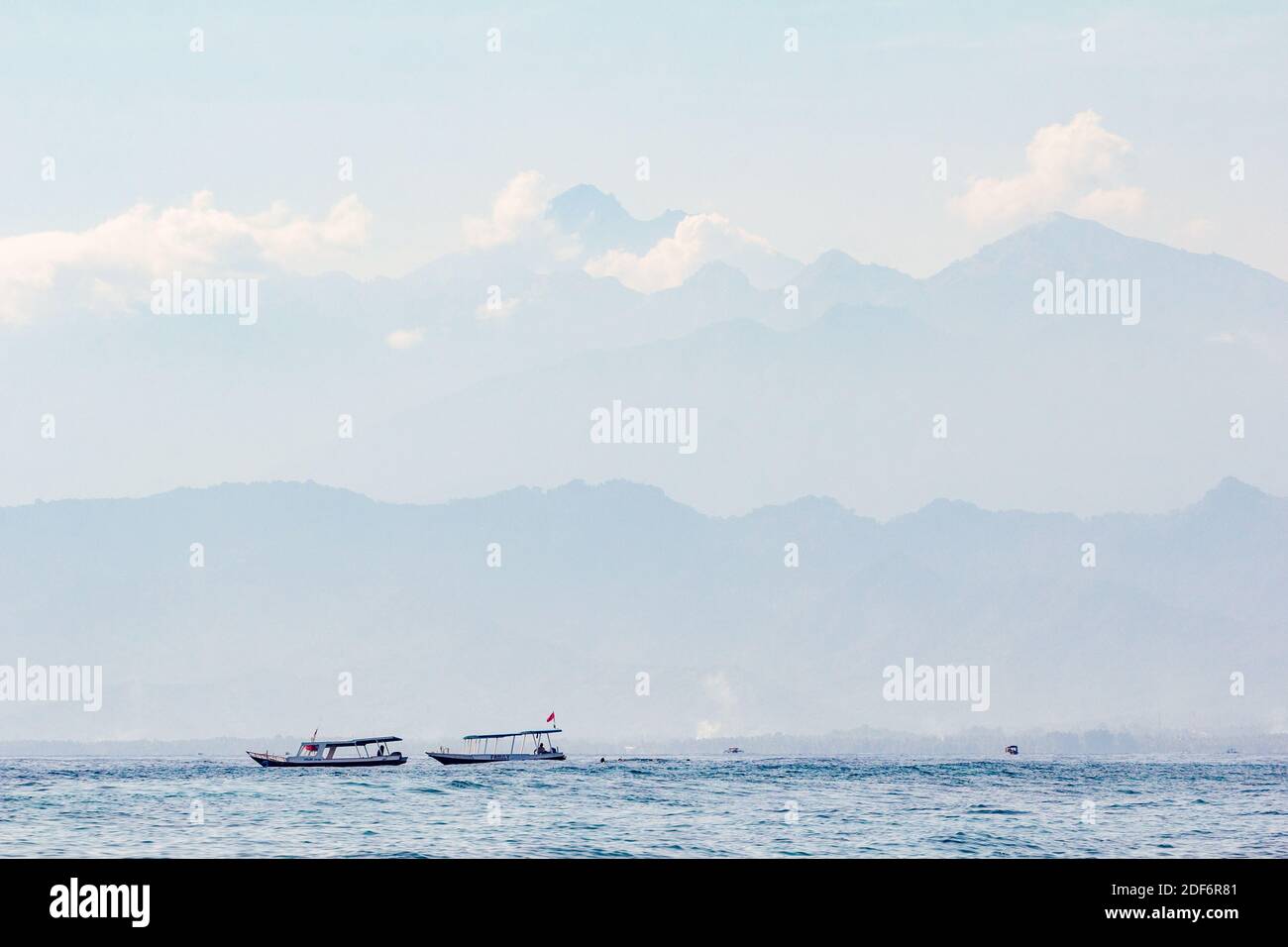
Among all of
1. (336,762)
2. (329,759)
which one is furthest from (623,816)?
(329,759)

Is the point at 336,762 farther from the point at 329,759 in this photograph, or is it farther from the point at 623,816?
the point at 623,816

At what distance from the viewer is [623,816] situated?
332ft

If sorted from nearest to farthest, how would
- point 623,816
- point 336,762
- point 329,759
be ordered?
point 623,816 → point 336,762 → point 329,759

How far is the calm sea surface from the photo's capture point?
263ft

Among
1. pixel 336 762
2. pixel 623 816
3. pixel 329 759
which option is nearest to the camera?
pixel 623 816

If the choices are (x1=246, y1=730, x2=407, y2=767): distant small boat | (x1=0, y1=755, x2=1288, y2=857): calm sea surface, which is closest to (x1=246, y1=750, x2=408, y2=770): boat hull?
(x1=246, y1=730, x2=407, y2=767): distant small boat

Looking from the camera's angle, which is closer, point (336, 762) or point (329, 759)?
point (336, 762)

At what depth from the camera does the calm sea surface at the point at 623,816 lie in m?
80.2

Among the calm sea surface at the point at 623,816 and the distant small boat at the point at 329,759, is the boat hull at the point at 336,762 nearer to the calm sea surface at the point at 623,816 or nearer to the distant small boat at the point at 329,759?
the distant small boat at the point at 329,759

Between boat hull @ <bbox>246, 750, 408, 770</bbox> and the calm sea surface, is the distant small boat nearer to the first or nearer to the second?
boat hull @ <bbox>246, 750, 408, 770</bbox>

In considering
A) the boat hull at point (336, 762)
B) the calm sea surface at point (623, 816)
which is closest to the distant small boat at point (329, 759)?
the boat hull at point (336, 762)

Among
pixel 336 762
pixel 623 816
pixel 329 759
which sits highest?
pixel 623 816

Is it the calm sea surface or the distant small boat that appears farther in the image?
the distant small boat

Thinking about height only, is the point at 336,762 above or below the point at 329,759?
below
